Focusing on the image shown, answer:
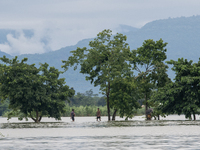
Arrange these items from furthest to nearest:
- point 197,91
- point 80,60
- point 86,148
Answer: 1. point 80,60
2. point 197,91
3. point 86,148

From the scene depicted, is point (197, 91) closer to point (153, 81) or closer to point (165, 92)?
point (165, 92)

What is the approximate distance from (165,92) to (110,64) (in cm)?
735

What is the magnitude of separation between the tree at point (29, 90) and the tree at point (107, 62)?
611 cm

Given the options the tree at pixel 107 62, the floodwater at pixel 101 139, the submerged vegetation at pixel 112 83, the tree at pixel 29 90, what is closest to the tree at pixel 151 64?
the submerged vegetation at pixel 112 83

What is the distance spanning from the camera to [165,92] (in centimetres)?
5038

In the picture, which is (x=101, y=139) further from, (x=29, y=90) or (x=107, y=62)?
(x=107, y=62)

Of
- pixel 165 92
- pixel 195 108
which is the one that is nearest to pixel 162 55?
pixel 165 92

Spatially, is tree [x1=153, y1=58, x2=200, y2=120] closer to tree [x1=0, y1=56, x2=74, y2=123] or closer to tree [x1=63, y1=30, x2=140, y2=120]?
tree [x1=63, y1=30, x2=140, y2=120]

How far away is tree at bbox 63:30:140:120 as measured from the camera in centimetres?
5147

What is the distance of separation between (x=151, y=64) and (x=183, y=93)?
879cm

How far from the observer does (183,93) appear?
163 feet

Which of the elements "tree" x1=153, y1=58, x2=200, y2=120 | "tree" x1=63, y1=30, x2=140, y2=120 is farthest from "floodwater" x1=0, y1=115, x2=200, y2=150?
"tree" x1=63, y1=30, x2=140, y2=120

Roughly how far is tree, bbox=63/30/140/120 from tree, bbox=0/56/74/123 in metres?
6.11

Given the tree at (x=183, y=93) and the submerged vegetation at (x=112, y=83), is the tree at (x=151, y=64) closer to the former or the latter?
the submerged vegetation at (x=112, y=83)
